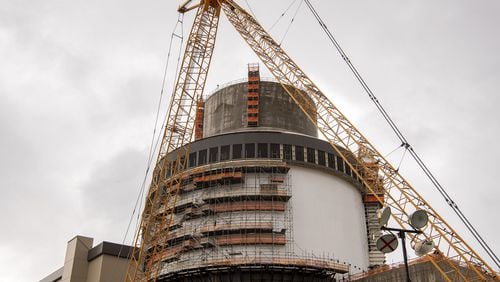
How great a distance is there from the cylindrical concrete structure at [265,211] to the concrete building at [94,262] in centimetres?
1084

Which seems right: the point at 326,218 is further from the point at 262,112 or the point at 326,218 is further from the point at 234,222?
the point at 262,112

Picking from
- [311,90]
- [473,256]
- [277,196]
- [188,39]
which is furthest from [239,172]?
[473,256]

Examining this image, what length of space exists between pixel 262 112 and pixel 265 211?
626 inches

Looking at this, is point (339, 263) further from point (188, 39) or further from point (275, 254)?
point (188, 39)

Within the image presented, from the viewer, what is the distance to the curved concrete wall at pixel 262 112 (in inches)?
2753

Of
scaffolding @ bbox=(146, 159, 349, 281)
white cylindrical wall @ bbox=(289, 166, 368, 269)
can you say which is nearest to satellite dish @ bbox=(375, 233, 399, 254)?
scaffolding @ bbox=(146, 159, 349, 281)

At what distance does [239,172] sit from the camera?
202 ft

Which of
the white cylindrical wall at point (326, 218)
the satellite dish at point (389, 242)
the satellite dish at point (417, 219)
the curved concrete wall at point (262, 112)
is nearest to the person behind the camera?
the satellite dish at point (389, 242)

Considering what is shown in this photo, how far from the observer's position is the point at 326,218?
61219mm

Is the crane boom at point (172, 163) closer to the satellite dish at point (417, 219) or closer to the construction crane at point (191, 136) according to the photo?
the construction crane at point (191, 136)

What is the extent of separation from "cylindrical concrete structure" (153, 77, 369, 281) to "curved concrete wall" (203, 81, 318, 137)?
0.26 meters

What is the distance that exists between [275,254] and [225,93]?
2567 cm

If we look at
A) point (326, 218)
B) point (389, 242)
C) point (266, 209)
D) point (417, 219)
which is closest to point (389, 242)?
point (389, 242)

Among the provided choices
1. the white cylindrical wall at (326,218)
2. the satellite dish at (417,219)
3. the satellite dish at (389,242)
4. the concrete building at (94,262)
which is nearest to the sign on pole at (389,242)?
the satellite dish at (389,242)
